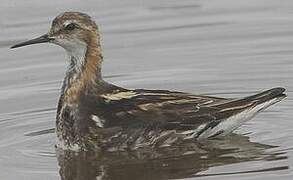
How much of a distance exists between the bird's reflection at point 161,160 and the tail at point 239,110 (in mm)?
227

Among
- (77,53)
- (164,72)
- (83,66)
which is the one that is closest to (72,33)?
(77,53)

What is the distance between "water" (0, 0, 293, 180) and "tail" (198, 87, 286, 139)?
Answer: 0.79 feet

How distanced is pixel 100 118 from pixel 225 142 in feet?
5.13

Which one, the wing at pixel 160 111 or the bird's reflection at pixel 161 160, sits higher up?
the wing at pixel 160 111

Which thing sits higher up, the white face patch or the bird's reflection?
the white face patch

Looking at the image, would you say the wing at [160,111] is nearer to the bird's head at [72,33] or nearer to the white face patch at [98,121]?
the white face patch at [98,121]

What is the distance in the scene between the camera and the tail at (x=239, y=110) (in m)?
15.7

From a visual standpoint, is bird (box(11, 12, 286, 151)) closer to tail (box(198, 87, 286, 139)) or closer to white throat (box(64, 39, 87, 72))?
tail (box(198, 87, 286, 139))

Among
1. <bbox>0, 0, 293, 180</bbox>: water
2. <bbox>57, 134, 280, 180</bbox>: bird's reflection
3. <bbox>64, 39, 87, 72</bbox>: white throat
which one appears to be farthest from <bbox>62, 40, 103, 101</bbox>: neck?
<bbox>57, 134, 280, 180</bbox>: bird's reflection

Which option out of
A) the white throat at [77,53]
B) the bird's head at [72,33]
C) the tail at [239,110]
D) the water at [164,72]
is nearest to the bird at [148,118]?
the tail at [239,110]

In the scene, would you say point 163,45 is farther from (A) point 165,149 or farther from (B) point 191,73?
(A) point 165,149

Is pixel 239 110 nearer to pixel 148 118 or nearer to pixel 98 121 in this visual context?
pixel 148 118

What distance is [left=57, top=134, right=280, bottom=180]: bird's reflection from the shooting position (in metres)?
15.2

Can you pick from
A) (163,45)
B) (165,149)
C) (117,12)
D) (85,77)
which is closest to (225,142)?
(165,149)
